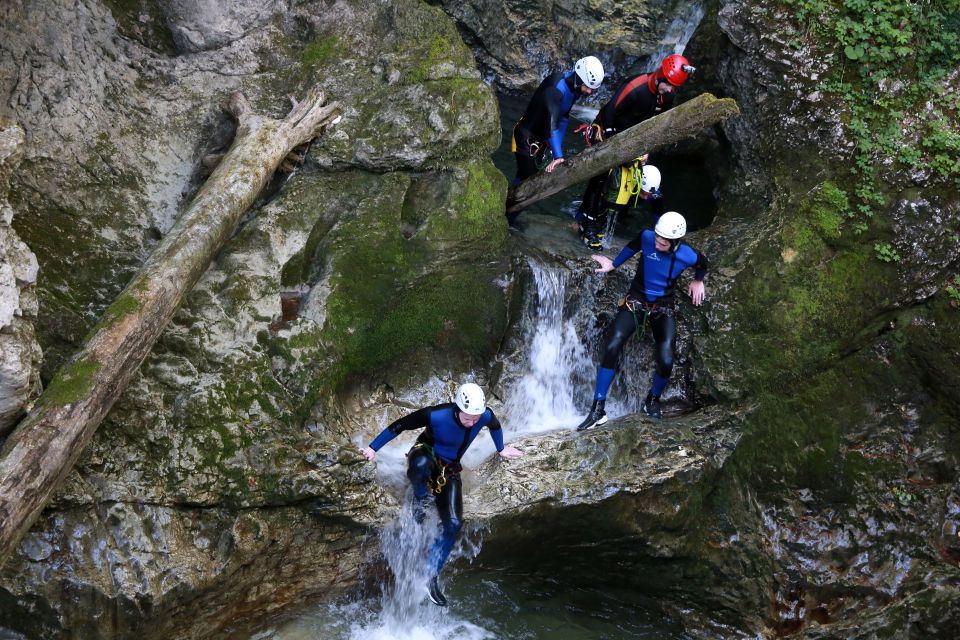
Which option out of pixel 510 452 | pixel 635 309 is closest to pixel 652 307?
pixel 635 309

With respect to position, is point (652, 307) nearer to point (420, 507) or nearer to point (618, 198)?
point (618, 198)

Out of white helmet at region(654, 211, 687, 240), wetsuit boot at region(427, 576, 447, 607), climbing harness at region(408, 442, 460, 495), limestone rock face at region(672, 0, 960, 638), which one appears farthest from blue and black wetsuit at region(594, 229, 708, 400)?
wetsuit boot at region(427, 576, 447, 607)

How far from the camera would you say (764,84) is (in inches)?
336

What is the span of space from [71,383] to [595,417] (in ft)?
15.1

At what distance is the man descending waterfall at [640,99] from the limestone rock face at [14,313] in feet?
18.4

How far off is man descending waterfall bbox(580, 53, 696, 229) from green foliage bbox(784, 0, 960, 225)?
61.3 inches

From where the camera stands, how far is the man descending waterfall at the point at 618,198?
8544 mm

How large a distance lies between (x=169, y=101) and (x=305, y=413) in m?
3.63

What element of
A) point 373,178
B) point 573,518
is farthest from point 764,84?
point 573,518

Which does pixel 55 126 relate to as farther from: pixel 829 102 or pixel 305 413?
pixel 829 102

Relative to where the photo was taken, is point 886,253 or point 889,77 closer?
point 886,253

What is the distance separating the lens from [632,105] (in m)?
8.44

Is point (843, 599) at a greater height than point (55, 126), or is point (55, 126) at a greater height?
point (55, 126)

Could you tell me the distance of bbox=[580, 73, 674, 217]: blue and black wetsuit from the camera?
8336mm
